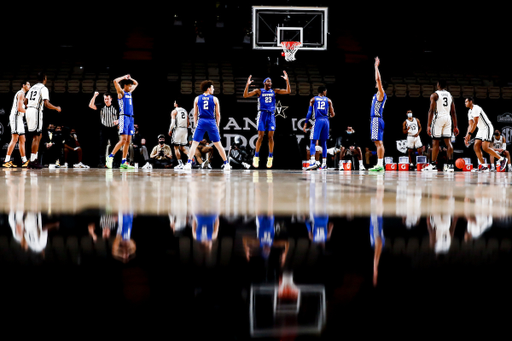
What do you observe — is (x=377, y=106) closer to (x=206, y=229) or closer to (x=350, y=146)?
(x=350, y=146)

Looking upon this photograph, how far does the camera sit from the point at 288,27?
12266 mm

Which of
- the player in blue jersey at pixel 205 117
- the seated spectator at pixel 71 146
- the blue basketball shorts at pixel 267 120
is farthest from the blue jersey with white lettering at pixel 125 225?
the seated spectator at pixel 71 146

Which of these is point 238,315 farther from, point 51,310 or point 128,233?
point 128,233

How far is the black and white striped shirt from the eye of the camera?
12.9m

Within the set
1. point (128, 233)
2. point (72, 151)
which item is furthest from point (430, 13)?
point (128, 233)

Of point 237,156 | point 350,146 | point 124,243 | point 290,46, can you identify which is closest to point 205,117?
point 237,156

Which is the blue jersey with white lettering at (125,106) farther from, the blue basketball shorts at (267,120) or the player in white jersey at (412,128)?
the player in white jersey at (412,128)

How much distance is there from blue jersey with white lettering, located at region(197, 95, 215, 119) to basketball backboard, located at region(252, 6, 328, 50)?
5.52 metres

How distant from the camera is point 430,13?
14.3 m

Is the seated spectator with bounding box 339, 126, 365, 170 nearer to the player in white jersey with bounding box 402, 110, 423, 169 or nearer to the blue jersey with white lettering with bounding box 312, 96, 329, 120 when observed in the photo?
the player in white jersey with bounding box 402, 110, 423, 169

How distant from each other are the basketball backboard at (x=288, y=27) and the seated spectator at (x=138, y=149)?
4039 millimetres

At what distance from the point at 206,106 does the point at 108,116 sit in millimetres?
6939

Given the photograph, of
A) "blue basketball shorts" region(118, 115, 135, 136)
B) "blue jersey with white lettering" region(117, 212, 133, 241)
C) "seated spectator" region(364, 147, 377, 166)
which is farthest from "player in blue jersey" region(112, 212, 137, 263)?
"seated spectator" region(364, 147, 377, 166)

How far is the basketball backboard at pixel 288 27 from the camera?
11.8m
